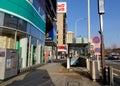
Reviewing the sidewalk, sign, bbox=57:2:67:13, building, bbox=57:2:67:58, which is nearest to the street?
the sidewalk

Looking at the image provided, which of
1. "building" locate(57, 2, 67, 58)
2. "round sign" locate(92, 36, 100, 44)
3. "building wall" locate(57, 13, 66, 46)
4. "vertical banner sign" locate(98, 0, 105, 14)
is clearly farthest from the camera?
"building wall" locate(57, 13, 66, 46)

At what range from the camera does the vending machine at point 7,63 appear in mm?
12438

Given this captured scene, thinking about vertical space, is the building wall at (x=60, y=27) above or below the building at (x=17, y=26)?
above

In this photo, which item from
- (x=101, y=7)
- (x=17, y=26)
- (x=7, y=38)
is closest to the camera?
(x=101, y=7)

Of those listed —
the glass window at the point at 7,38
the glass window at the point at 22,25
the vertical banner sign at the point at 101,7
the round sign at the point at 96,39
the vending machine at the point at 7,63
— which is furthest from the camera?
the glass window at the point at 22,25

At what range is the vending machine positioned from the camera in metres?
12.4

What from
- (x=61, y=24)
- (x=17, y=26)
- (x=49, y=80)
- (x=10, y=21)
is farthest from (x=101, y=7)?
(x=61, y=24)

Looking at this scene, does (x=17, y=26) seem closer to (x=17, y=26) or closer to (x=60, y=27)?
(x=17, y=26)

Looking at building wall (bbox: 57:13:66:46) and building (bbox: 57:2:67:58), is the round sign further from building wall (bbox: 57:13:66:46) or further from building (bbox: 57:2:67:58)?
building wall (bbox: 57:13:66:46)

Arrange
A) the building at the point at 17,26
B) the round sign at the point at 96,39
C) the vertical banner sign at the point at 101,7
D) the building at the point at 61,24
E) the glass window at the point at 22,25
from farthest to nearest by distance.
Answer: the building at the point at 61,24
the glass window at the point at 22,25
the building at the point at 17,26
the round sign at the point at 96,39
the vertical banner sign at the point at 101,7

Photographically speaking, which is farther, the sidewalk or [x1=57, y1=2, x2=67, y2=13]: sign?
[x1=57, y1=2, x2=67, y2=13]: sign

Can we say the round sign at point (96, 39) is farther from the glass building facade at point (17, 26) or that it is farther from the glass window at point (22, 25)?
the glass window at point (22, 25)

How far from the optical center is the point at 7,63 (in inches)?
511

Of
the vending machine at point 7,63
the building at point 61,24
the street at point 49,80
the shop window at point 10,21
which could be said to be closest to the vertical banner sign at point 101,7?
the street at point 49,80
